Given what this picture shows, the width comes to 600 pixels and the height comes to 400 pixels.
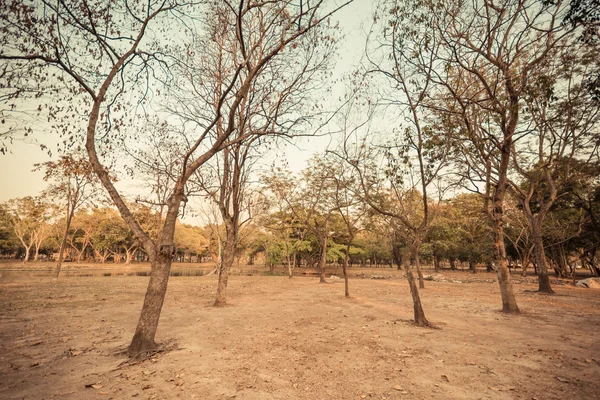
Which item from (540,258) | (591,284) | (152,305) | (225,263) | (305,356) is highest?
(540,258)

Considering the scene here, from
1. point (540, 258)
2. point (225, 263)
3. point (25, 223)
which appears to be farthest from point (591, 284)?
point (25, 223)

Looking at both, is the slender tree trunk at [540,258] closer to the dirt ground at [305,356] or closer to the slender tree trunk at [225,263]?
the dirt ground at [305,356]

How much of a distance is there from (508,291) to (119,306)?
58.7ft

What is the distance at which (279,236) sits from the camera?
41125 millimetres

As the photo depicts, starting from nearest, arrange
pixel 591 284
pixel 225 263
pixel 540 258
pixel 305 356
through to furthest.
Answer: pixel 305 356
pixel 225 263
pixel 540 258
pixel 591 284

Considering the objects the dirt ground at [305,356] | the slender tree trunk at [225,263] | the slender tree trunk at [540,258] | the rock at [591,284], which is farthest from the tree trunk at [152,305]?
the rock at [591,284]

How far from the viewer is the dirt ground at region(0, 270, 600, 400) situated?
4965 mm

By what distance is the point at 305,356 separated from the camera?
21.9ft

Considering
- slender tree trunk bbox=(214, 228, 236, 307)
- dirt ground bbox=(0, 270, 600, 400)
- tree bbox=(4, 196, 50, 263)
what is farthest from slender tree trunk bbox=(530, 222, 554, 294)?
tree bbox=(4, 196, 50, 263)

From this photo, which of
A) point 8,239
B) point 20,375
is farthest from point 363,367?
point 8,239

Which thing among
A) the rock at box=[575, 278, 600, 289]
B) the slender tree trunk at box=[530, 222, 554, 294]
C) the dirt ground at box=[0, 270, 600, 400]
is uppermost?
the slender tree trunk at box=[530, 222, 554, 294]

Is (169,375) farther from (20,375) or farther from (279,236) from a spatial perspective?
(279,236)

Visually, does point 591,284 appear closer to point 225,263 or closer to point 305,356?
point 305,356

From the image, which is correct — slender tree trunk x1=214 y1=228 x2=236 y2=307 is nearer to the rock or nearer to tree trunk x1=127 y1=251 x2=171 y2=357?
tree trunk x1=127 y1=251 x2=171 y2=357
